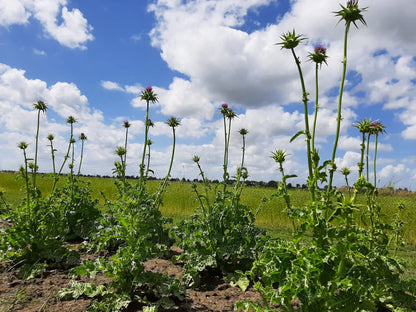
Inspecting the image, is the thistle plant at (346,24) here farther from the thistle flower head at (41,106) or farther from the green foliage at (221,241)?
the thistle flower head at (41,106)

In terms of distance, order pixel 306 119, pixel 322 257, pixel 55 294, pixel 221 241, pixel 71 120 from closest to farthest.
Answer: pixel 322 257
pixel 306 119
pixel 55 294
pixel 221 241
pixel 71 120

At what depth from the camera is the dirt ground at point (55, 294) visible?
2.79 m

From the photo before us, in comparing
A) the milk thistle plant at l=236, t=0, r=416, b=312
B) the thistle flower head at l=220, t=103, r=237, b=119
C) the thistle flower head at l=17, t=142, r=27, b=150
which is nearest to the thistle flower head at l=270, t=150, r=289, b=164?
the milk thistle plant at l=236, t=0, r=416, b=312

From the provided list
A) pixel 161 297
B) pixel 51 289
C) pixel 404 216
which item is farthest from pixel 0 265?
pixel 404 216

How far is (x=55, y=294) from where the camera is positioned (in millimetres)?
3055

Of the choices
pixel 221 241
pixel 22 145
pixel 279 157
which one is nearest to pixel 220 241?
pixel 221 241

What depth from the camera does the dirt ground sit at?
2787 millimetres

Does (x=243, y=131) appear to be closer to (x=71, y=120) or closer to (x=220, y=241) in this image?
(x=220, y=241)

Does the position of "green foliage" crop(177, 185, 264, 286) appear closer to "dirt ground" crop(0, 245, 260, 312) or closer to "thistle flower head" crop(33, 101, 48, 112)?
"dirt ground" crop(0, 245, 260, 312)

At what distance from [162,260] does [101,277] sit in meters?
0.97

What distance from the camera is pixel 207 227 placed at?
12.3ft

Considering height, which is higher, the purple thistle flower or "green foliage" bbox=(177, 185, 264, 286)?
the purple thistle flower

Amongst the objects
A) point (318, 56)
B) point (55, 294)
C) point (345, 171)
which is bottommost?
point (55, 294)

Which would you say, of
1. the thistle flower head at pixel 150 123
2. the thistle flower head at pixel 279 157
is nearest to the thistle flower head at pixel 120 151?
the thistle flower head at pixel 150 123
